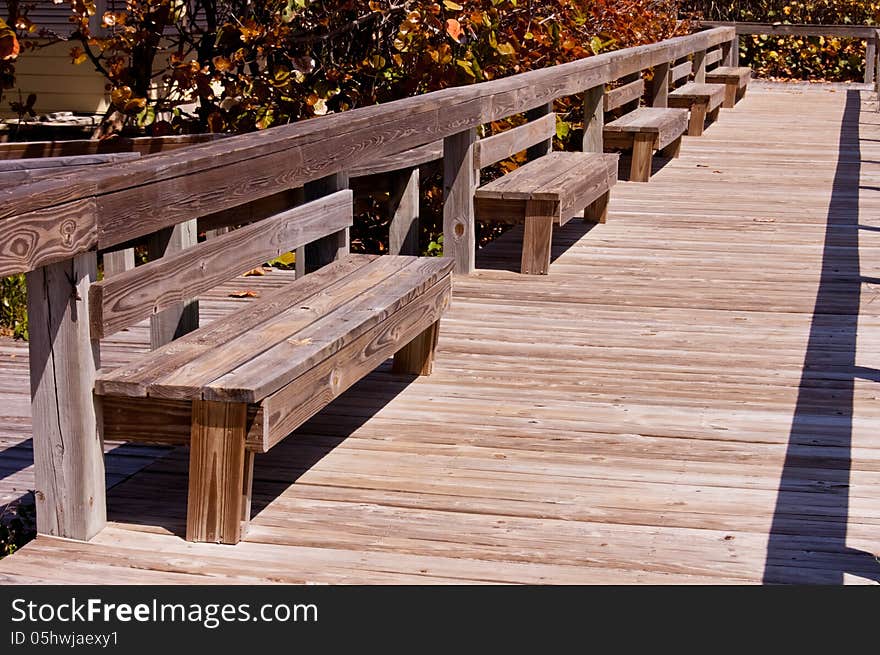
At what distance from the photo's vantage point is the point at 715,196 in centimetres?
1016

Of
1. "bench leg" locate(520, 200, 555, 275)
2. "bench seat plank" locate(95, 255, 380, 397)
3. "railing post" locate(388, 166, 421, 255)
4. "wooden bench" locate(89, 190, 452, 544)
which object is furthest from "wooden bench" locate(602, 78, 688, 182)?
"wooden bench" locate(89, 190, 452, 544)

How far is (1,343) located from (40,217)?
3570mm

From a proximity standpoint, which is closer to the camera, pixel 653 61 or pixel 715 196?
pixel 715 196

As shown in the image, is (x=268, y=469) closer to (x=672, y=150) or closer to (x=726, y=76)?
(x=672, y=150)

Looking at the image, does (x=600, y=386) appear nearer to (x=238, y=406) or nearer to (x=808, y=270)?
(x=238, y=406)

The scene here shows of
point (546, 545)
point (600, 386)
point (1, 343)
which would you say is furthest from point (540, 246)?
point (546, 545)

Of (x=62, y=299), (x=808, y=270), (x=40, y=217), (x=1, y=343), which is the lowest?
(x=1, y=343)

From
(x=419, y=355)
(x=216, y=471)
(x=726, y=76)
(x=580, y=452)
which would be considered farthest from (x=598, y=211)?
(x=726, y=76)

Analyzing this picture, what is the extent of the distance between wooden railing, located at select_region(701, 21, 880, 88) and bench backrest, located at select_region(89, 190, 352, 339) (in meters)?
17.5

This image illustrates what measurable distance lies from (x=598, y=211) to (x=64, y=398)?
5.85 meters

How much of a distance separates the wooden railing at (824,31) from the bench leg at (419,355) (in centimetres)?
1704

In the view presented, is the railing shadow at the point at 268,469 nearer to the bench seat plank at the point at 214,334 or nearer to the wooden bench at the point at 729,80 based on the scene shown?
the bench seat plank at the point at 214,334

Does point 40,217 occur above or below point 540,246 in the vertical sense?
above

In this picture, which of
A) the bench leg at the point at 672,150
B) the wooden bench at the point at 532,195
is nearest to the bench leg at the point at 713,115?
the bench leg at the point at 672,150
